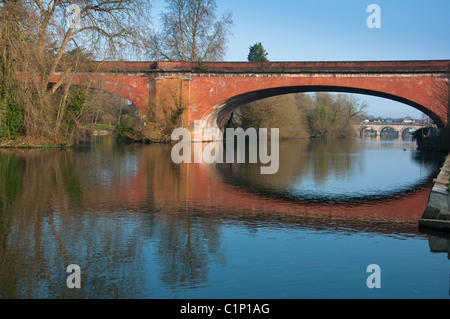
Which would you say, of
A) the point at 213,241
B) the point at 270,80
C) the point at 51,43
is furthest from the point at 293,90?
the point at 213,241

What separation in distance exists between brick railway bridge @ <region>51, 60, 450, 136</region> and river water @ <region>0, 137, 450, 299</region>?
21016 mm

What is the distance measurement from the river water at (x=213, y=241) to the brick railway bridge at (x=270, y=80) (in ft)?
68.9

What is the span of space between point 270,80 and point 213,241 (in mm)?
28234

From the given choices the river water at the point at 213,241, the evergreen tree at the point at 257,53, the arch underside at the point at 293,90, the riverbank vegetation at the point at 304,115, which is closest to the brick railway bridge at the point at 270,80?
the arch underside at the point at 293,90

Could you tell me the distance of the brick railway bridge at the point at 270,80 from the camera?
31.6m

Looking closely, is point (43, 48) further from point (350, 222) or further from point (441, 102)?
point (441, 102)

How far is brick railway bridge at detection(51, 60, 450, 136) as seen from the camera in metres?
31.6

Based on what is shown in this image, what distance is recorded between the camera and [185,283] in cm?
467

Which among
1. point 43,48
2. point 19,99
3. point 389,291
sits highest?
point 43,48

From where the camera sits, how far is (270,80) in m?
33.6

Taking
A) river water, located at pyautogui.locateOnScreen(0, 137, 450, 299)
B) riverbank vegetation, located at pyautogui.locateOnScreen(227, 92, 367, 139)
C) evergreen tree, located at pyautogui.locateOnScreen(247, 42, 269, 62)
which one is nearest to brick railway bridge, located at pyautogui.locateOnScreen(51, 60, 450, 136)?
riverbank vegetation, located at pyautogui.locateOnScreen(227, 92, 367, 139)

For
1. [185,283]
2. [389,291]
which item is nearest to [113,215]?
[185,283]

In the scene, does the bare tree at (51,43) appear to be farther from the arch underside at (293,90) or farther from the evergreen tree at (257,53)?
the evergreen tree at (257,53)

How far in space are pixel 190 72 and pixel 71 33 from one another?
11.7 metres
